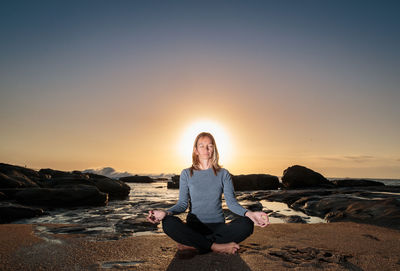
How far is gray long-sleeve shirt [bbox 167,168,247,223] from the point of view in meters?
3.39

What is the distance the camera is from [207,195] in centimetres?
344

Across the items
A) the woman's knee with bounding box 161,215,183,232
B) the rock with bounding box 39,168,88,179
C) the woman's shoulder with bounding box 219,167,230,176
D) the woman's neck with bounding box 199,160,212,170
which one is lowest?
the woman's knee with bounding box 161,215,183,232

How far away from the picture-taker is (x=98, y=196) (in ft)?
39.0

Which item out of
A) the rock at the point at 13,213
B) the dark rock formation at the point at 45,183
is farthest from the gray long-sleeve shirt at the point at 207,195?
the dark rock formation at the point at 45,183

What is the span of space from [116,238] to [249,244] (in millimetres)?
2207

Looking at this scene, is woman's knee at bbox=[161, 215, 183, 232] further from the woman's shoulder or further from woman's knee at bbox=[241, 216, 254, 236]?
the woman's shoulder

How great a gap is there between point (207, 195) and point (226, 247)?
2.42 feet

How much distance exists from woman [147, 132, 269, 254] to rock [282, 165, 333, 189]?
2432 centimetres

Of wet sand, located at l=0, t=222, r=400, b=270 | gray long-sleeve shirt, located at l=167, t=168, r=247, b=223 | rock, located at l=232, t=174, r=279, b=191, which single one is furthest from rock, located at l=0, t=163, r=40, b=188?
rock, located at l=232, t=174, r=279, b=191

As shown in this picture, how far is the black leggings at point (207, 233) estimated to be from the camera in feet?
9.81

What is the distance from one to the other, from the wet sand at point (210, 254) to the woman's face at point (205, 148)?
1.36 m

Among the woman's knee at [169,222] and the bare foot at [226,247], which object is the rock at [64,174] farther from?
the bare foot at [226,247]

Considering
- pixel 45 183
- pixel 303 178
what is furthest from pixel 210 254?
pixel 303 178

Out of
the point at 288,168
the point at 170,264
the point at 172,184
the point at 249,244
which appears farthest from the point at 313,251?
the point at 172,184
